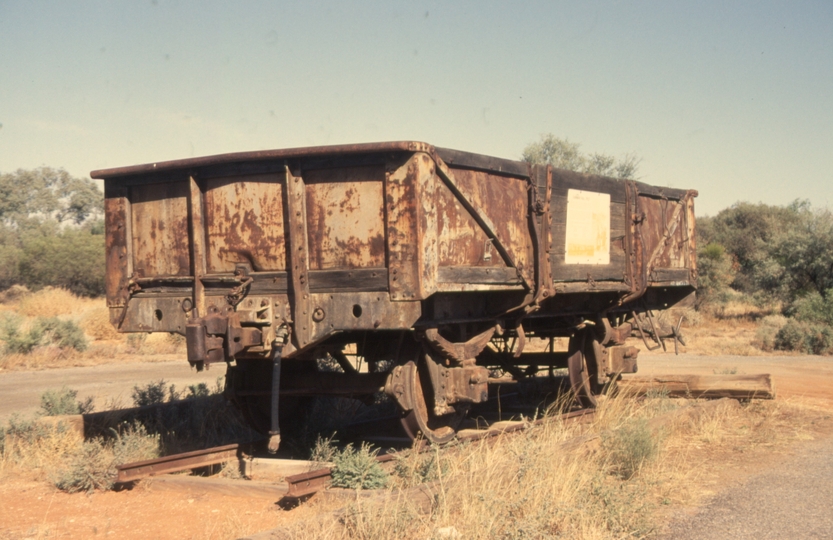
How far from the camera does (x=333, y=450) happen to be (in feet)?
25.3

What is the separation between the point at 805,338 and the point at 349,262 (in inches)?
609

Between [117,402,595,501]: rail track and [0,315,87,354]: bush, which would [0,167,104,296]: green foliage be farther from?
[117,402,595,501]: rail track

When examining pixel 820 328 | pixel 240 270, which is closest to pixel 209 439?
pixel 240 270

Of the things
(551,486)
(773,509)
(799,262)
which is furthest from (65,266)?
(773,509)

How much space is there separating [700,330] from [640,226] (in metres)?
15.3

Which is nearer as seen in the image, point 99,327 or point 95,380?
point 95,380

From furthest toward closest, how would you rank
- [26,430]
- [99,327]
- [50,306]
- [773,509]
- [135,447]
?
[50,306], [99,327], [26,430], [135,447], [773,509]

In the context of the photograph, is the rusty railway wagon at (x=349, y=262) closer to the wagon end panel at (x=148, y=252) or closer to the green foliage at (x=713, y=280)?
the wagon end panel at (x=148, y=252)

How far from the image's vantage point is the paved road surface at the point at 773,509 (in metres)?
5.60

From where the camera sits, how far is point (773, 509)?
20.4 ft

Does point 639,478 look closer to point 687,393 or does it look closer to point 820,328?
point 687,393

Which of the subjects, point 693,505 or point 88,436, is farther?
point 88,436

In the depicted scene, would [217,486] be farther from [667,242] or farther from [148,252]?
[667,242]

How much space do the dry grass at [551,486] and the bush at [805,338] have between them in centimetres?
1075
